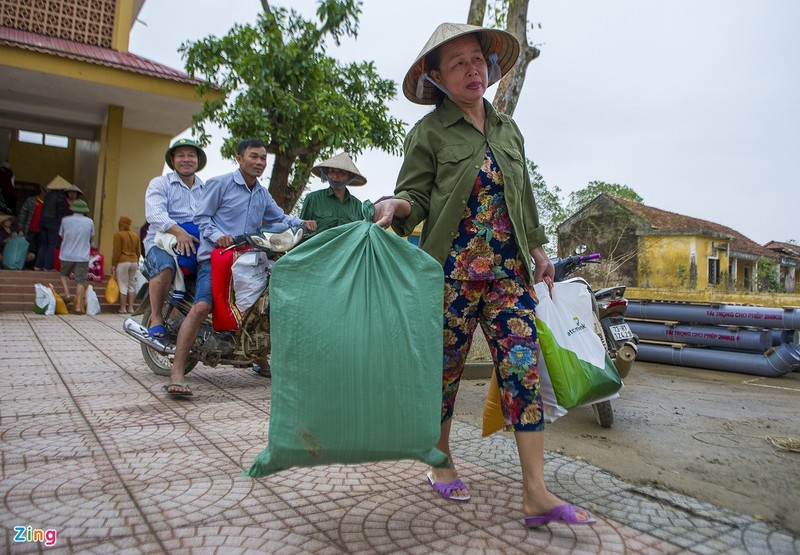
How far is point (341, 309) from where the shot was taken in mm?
1873

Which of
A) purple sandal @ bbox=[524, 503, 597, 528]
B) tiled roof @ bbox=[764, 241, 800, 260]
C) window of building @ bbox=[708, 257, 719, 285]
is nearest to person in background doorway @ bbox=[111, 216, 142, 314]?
purple sandal @ bbox=[524, 503, 597, 528]

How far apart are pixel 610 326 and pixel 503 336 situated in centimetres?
271

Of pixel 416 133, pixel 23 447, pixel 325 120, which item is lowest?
pixel 23 447

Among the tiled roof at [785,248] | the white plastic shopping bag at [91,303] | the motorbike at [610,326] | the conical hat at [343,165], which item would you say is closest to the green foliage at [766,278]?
the tiled roof at [785,248]

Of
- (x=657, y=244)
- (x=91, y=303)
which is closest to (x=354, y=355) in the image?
(x=91, y=303)

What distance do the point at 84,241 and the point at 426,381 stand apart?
9.60 meters

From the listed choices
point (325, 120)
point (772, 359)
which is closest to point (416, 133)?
point (772, 359)

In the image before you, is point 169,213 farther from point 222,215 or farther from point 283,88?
point 283,88

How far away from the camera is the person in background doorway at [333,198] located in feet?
18.5

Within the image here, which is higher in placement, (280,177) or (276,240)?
(280,177)

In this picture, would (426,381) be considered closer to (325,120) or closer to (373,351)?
(373,351)

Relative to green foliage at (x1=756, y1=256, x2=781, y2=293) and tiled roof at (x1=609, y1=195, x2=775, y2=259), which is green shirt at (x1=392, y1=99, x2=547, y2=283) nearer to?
green foliage at (x1=756, y1=256, x2=781, y2=293)

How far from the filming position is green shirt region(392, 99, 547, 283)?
7.70ft

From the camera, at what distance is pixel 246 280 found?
14.4ft
